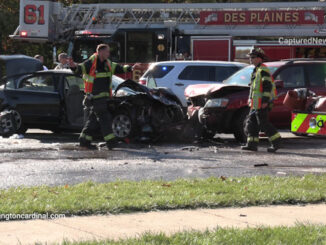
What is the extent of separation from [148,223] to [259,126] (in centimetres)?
593

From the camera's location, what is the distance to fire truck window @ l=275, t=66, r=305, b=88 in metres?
13.8

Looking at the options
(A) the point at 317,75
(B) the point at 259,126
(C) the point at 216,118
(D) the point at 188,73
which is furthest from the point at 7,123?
(A) the point at 317,75

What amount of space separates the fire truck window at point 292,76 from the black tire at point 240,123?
4.17 ft

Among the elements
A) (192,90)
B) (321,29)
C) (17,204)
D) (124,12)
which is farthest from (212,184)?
(124,12)

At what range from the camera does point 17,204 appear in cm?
664

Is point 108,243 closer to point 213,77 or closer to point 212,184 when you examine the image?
point 212,184

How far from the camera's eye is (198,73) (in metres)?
18.0

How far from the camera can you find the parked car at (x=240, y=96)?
509 inches

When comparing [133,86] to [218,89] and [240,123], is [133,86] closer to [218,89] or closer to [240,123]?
[218,89]

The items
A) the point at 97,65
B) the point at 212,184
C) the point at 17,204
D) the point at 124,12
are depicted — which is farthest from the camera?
the point at 124,12

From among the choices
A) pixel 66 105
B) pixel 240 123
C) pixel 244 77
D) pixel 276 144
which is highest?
pixel 244 77

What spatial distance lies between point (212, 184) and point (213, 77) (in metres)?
9.98

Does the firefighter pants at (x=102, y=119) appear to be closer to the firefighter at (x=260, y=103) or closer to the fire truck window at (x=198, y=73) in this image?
the firefighter at (x=260, y=103)

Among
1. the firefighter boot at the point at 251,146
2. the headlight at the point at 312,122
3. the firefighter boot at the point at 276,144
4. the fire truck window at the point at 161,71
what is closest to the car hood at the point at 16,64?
the fire truck window at the point at 161,71
